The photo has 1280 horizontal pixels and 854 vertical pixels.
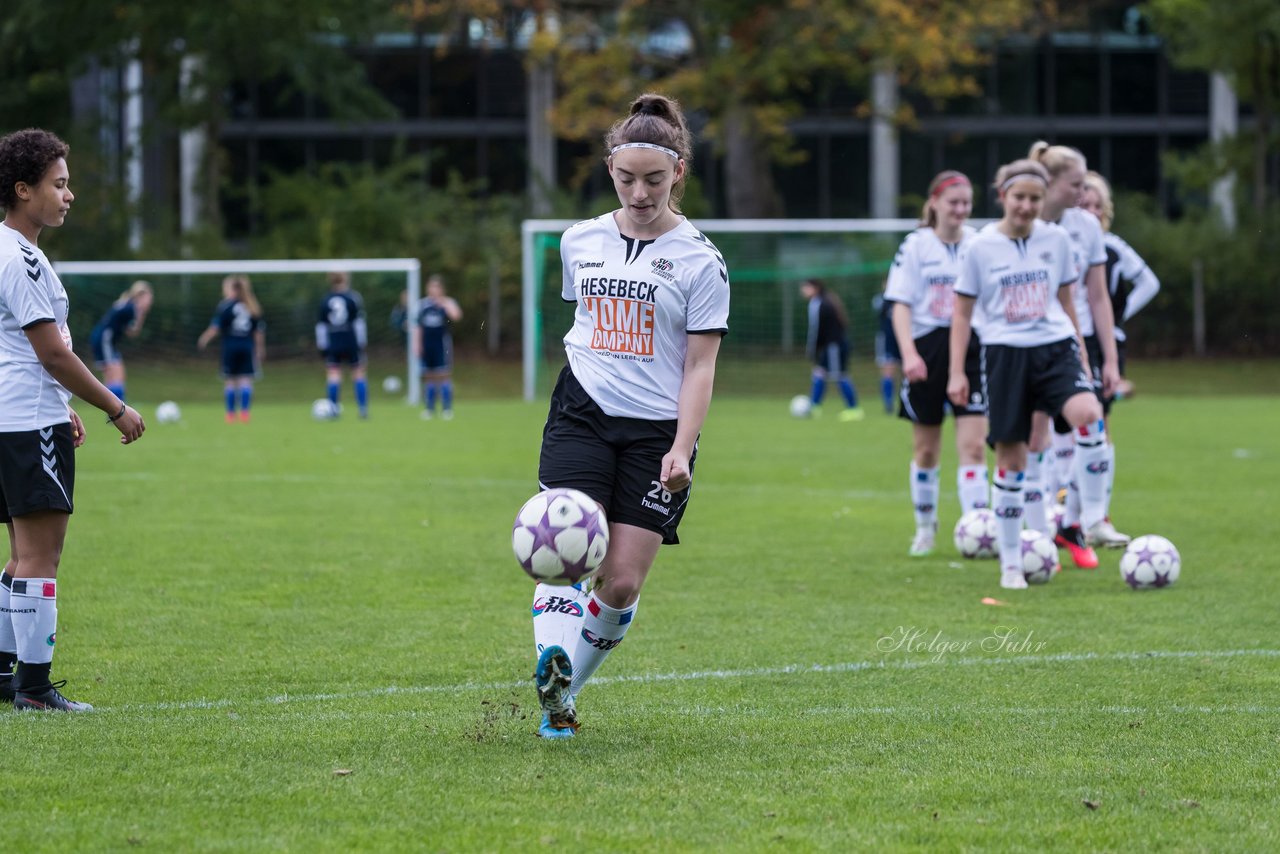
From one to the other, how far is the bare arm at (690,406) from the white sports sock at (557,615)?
18.0 inches

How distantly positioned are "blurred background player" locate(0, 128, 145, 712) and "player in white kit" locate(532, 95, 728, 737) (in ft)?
5.15

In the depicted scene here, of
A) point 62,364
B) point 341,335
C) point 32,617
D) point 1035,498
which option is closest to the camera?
point 62,364

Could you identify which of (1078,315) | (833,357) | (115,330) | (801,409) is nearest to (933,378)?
(1078,315)

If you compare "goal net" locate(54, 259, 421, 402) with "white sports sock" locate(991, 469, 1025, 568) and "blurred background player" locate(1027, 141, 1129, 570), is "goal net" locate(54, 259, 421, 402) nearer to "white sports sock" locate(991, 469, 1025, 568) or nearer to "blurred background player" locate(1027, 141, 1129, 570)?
"blurred background player" locate(1027, 141, 1129, 570)

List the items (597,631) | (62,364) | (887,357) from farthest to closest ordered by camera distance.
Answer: (887,357), (62,364), (597,631)

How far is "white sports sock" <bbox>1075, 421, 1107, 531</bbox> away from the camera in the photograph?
32.6 feet

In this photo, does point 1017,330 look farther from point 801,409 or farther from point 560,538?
point 801,409

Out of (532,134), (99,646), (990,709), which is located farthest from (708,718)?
(532,134)

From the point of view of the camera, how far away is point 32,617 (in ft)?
18.6

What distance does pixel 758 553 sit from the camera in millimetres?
10273

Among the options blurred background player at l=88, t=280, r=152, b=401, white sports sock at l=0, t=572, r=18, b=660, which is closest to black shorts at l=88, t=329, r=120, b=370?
blurred background player at l=88, t=280, r=152, b=401

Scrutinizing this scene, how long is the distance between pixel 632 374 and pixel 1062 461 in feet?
19.6

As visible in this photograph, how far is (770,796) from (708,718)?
1.01 metres

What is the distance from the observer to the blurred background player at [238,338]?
77.7 ft
